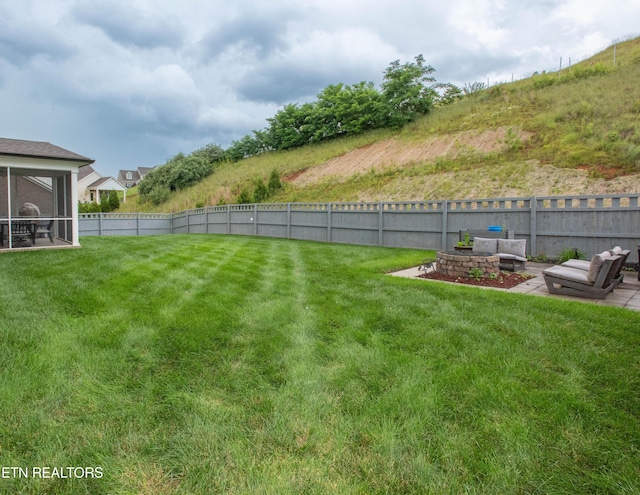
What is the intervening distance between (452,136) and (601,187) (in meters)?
9.25

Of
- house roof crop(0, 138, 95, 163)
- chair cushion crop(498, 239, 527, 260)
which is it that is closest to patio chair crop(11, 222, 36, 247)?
house roof crop(0, 138, 95, 163)

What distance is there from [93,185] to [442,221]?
43162 millimetres

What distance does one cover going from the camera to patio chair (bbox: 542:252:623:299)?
4617 mm

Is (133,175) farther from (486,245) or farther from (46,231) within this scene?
(486,245)

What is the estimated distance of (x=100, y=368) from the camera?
2.61m

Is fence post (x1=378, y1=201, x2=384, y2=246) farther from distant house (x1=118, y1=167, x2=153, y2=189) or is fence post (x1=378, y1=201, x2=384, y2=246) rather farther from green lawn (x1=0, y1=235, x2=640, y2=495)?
distant house (x1=118, y1=167, x2=153, y2=189)

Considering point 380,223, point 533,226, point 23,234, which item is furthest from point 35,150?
point 533,226

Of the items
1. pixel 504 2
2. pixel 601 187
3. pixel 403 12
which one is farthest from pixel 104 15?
pixel 601 187

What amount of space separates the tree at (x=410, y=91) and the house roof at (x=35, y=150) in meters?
19.8

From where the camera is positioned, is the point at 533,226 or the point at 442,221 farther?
the point at 442,221

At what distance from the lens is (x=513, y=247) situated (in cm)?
733

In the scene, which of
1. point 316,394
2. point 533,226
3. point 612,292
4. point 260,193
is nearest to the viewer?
point 316,394

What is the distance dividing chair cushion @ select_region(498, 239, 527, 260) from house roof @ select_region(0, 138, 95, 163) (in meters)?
10.4

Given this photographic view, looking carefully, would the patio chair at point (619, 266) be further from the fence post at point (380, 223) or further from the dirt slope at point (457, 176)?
the dirt slope at point (457, 176)
